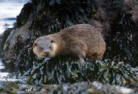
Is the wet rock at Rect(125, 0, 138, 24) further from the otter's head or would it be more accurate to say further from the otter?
the otter's head

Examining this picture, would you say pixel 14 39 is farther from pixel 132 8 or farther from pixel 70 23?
pixel 132 8

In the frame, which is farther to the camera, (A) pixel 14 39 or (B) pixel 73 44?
(A) pixel 14 39

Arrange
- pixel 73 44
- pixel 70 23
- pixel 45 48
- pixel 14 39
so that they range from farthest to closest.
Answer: pixel 14 39
pixel 70 23
pixel 73 44
pixel 45 48

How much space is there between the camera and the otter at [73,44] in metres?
7.67

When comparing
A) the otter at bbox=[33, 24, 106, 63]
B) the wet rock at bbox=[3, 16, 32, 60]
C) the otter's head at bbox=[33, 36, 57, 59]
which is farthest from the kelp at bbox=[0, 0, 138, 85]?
the otter's head at bbox=[33, 36, 57, 59]

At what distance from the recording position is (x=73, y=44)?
8.23 meters

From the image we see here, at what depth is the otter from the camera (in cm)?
767

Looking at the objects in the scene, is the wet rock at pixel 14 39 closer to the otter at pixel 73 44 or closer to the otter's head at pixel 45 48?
the otter at pixel 73 44

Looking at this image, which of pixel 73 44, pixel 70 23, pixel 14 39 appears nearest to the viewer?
pixel 73 44

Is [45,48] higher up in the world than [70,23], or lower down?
lower down

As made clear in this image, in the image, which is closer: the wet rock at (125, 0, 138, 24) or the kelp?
the kelp

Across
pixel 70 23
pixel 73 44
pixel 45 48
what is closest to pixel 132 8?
pixel 70 23

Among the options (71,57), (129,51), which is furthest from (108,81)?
(129,51)

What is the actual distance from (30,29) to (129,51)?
7.01ft
